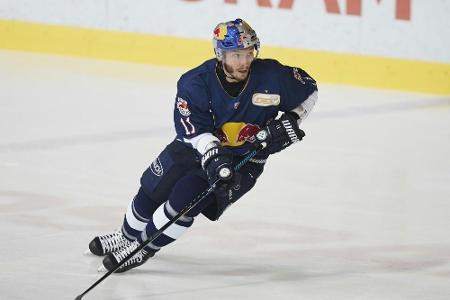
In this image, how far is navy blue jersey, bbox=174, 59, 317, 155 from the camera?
427 centimetres

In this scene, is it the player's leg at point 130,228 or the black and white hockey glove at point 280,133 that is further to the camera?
the player's leg at point 130,228

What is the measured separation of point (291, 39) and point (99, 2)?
1617 millimetres

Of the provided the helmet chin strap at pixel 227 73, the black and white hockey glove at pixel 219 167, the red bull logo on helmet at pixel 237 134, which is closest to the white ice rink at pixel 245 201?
the black and white hockey glove at pixel 219 167

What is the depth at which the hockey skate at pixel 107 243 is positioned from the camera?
15.0 ft

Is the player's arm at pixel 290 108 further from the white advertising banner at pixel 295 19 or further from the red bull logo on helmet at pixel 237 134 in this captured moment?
the white advertising banner at pixel 295 19

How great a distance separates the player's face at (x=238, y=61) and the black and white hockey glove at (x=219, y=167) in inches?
11.4

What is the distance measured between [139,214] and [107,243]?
21 cm

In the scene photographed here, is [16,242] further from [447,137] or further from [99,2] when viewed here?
[99,2]

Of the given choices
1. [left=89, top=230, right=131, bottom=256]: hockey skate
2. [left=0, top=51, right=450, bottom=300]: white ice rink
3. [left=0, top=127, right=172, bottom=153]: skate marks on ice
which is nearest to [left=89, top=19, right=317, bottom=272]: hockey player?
[left=89, top=230, right=131, bottom=256]: hockey skate

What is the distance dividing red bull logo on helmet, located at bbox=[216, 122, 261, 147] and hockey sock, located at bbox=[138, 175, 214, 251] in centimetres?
21

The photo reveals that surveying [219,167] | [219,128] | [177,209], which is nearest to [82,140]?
[219,128]

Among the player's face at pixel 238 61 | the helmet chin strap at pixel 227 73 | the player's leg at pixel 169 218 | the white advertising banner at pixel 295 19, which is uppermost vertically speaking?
the player's face at pixel 238 61

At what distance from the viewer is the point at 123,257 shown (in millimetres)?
4312

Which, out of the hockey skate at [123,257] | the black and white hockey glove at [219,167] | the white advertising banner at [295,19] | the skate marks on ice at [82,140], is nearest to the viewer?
the black and white hockey glove at [219,167]
